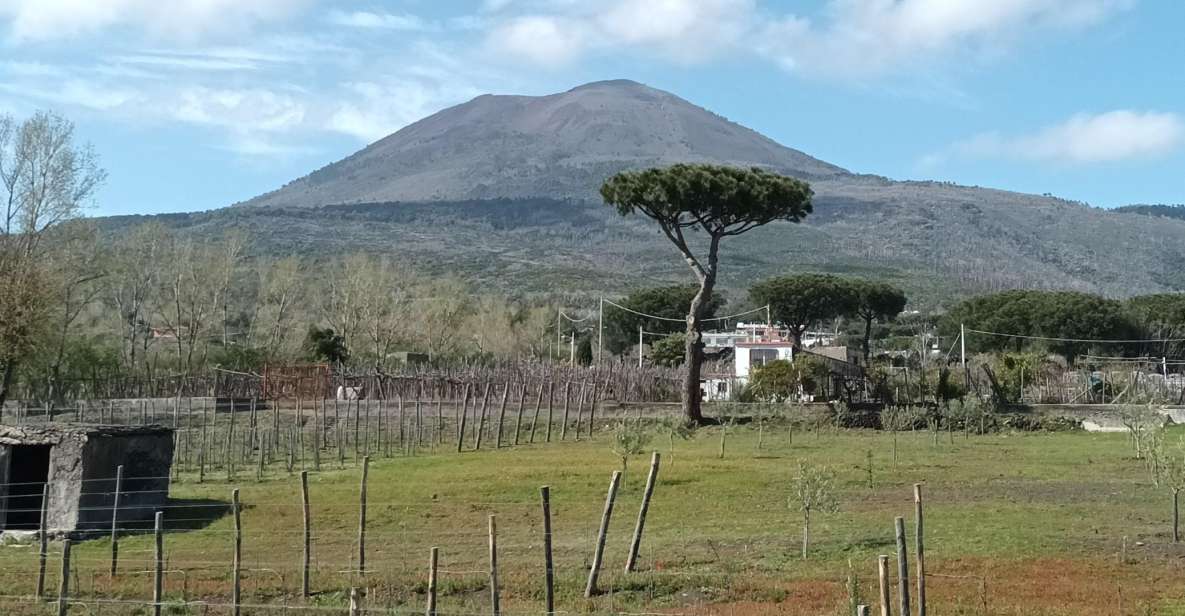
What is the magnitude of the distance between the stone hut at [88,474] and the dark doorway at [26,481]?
1.0 inches

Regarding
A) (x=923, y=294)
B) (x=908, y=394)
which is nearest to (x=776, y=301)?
(x=908, y=394)

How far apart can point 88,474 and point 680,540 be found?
10.4 metres

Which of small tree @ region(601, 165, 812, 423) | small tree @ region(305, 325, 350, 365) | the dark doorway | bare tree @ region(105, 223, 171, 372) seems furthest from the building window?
the dark doorway

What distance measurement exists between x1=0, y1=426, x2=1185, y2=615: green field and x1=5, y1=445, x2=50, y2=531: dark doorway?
254 centimetres

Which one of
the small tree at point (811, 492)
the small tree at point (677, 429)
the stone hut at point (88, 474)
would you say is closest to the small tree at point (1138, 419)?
the small tree at point (677, 429)

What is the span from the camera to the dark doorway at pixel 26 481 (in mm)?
22234

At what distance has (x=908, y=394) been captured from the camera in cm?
4872

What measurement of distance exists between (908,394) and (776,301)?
1751 inches

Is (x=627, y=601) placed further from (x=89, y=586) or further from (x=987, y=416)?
(x=987, y=416)

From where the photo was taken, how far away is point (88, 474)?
68.9ft

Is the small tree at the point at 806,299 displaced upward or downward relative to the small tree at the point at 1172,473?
upward

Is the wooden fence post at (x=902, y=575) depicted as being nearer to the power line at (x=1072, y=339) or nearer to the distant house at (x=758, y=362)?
the distant house at (x=758, y=362)

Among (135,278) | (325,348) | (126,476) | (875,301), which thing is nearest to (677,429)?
(126,476)

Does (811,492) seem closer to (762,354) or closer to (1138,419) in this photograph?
(1138,419)
